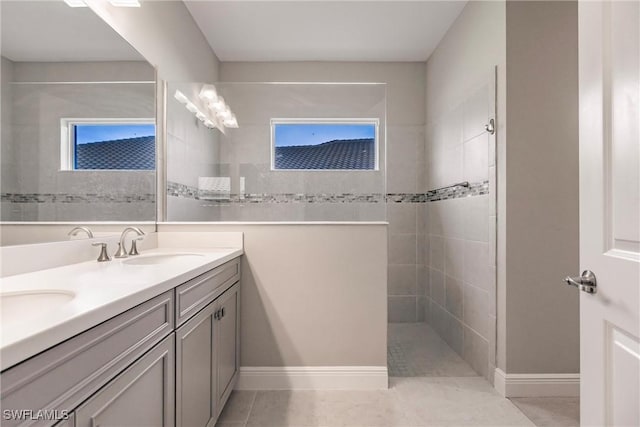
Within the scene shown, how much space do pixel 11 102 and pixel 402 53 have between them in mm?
3286

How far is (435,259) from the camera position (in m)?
3.38

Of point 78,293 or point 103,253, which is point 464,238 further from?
point 78,293

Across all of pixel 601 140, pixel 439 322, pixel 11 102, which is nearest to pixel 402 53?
pixel 439 322

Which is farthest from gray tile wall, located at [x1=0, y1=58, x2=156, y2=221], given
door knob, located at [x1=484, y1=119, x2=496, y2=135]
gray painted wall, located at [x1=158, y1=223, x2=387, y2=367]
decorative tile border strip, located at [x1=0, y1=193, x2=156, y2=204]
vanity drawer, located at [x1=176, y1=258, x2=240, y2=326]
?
door knob, located at [x1=484, y1=119, x2=496, y2=135]

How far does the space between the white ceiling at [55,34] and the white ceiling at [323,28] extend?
123 cm

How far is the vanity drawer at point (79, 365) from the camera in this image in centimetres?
58

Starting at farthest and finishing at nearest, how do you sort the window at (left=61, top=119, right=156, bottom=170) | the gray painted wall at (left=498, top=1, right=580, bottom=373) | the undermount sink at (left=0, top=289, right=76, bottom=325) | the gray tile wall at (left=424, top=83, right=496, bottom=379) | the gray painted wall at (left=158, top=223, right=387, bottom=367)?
1. the gray tile wall at (left=424, top=83, right=496, bottom=379)
2. the gray painted wall at (left=158, top=223, right=387, bottom=367)
3. the gray painted wall at (left=498, top=1, right=580, bottom=373)
4. the window at (left=61, top=119, right=156, bottom=170)
5. the undermount sink at (left=0, top=289, right=76, bottom=325)

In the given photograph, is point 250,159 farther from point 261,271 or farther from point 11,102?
point 11,102

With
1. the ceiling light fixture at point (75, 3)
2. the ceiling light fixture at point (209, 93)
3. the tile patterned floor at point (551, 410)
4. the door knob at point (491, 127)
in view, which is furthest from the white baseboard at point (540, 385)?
the ceiling light fixture at point (75, 3)

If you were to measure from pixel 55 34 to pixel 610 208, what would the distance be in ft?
6.63

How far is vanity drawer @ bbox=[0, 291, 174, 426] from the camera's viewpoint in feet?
1.91

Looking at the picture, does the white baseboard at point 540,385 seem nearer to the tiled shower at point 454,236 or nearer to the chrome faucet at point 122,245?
the tiled shower at point 454,236

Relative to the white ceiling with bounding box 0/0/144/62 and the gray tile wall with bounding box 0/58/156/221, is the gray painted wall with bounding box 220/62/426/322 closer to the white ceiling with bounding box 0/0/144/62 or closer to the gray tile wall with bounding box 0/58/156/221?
the gray tile wall with bounding box 0/58/156/221

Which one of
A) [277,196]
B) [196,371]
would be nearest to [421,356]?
[277,196]
